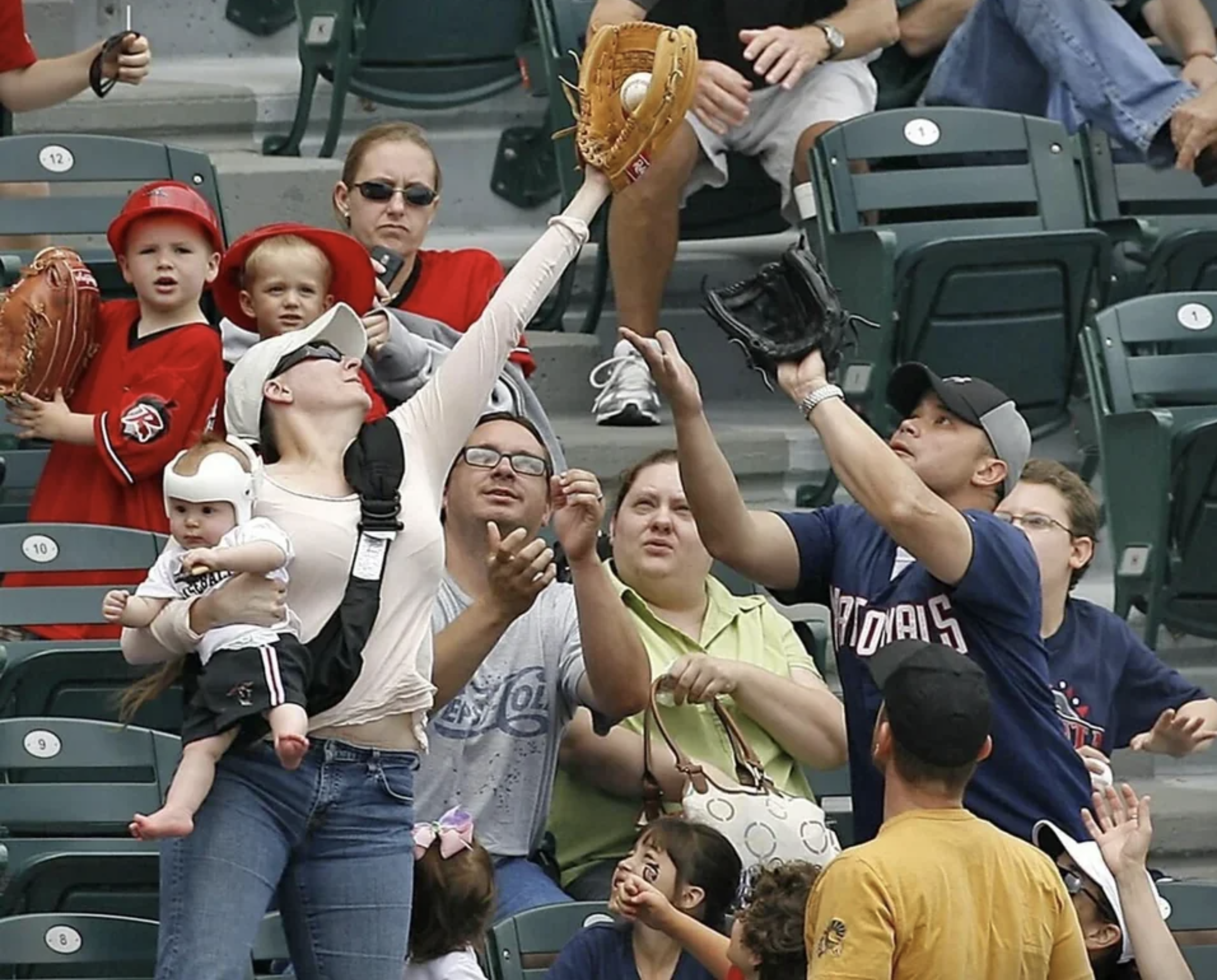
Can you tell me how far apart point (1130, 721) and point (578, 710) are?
1.06 metres

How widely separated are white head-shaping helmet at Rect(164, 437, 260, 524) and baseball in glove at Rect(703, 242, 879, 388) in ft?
2.90

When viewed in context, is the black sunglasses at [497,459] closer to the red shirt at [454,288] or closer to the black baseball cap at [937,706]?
the red shirt at [454,288]

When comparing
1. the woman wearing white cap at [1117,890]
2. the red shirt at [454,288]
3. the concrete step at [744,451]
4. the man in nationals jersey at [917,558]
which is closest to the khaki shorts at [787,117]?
the concrete step at [744,451]

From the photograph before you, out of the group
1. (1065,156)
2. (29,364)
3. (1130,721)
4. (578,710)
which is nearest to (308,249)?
(29,364)

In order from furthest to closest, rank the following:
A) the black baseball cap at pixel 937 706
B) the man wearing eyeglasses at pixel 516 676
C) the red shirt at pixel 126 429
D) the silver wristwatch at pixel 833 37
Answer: the silver wristwatch at pixel 833 37 → the red shirt at pixel 126 429 → the man wearing eyeglasses at pixel 516 676 → the black baseball cap at pixel 937 706

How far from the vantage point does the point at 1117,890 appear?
416cm

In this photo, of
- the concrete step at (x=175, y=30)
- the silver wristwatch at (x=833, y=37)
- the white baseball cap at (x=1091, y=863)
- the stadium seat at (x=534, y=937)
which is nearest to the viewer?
the white baseball cap at (x=1091, y=863)

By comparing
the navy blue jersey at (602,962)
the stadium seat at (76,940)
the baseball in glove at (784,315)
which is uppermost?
the baseball in glove at (784,315)

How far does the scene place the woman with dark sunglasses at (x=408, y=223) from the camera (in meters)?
5.43

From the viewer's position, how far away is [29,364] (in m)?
5.19

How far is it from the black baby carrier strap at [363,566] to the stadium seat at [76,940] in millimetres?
872

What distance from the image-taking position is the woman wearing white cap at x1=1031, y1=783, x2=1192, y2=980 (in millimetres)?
4109

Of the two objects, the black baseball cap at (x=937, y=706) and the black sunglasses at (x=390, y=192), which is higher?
the black sunglasses at (x=390, y=192)

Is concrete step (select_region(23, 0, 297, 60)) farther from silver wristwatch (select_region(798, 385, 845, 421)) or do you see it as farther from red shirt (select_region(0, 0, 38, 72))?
silver wristwatch (select_region(798, 385, 845, 421))
